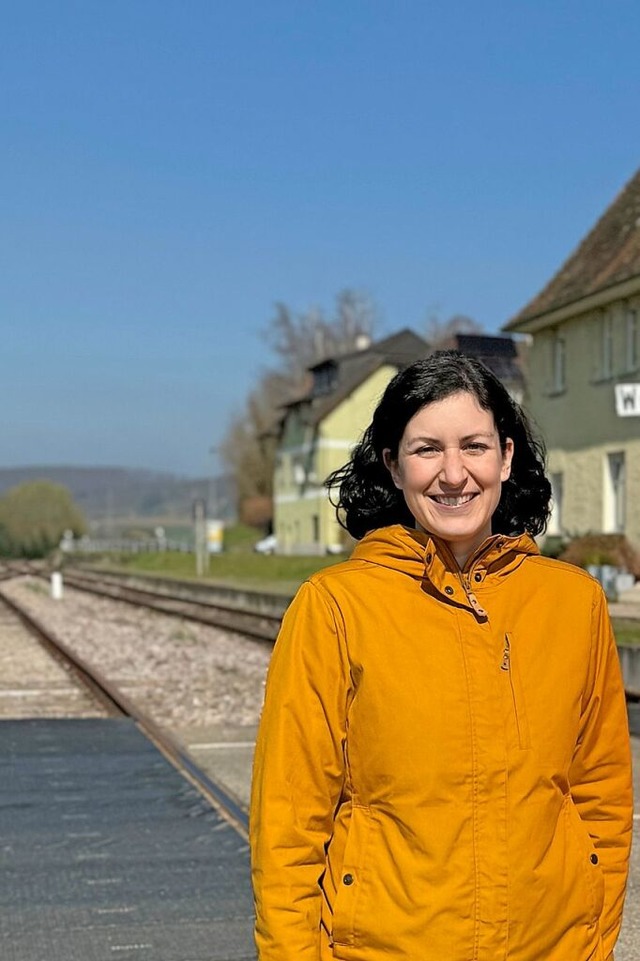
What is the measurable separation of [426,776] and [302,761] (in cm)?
22

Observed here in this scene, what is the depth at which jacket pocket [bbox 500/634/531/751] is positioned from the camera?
238cm

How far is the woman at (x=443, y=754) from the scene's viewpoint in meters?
2.32

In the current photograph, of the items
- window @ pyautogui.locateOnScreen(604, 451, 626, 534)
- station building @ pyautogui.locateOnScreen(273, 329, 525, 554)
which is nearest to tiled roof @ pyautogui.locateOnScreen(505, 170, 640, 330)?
window @ pyautogui.locateOnScreen(604, 451, 626, 534)

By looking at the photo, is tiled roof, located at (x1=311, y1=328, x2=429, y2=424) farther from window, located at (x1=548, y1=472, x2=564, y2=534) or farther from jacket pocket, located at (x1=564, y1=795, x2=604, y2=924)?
jacket pocket, located at (x1=564, y1=795, x2=604, y2=924)

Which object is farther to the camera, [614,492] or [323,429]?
[323,429]

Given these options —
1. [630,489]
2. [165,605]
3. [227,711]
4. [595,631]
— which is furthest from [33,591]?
[595,631]

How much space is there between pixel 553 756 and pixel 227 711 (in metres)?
11.0

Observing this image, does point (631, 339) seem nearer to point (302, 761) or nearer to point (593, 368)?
point (593, 368)

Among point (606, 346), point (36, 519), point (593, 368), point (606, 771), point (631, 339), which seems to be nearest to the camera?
point (606, 771)

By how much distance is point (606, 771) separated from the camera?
2568mm

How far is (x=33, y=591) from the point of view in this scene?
46.0m

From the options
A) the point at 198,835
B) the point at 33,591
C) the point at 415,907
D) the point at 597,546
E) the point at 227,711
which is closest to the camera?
the point at 415,907

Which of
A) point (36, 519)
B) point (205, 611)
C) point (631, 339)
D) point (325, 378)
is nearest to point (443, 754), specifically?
point (631, 339)

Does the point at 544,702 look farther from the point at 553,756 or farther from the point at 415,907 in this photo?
the point at 415,907
